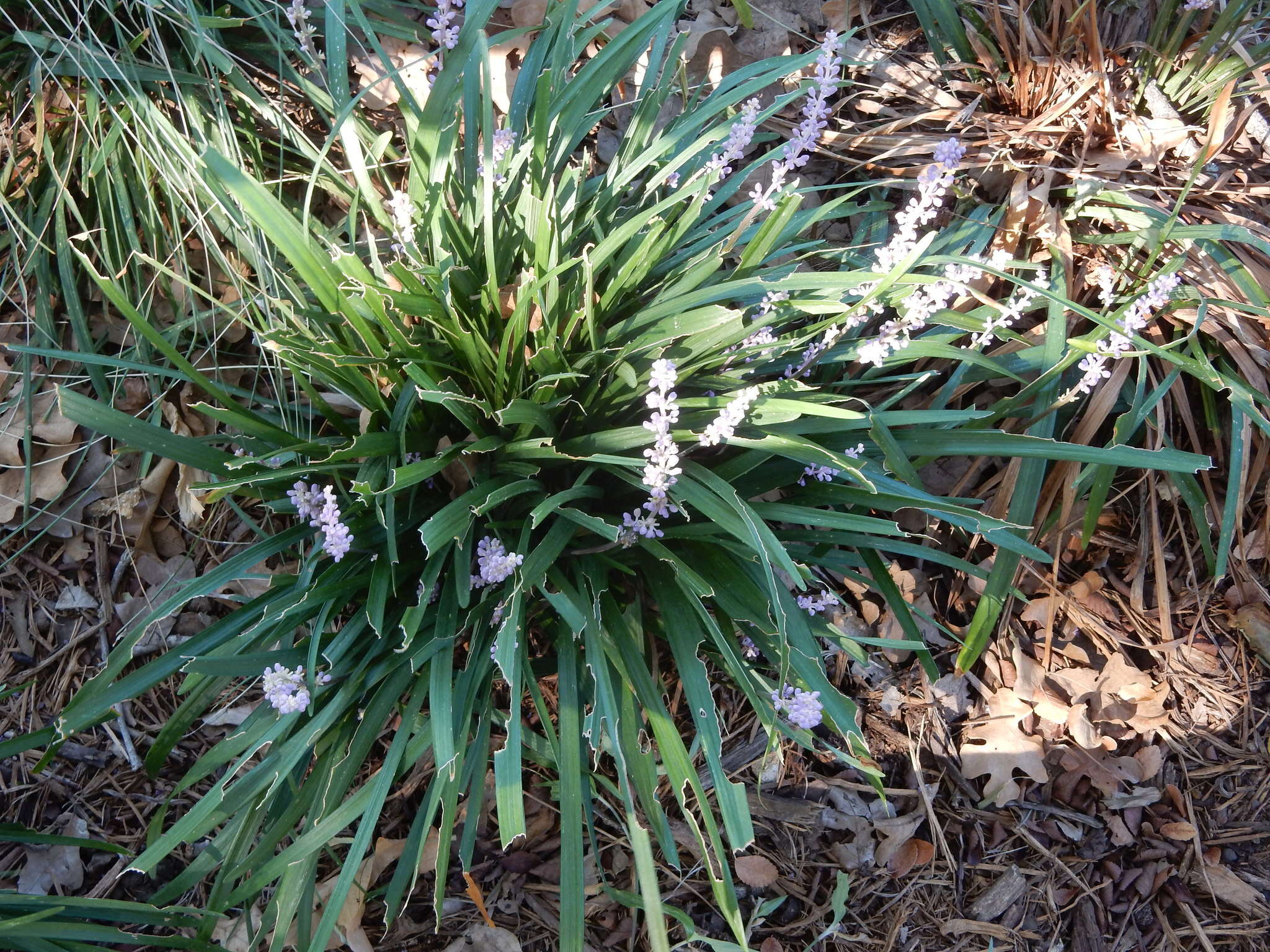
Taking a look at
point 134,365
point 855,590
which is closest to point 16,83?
point 134,365

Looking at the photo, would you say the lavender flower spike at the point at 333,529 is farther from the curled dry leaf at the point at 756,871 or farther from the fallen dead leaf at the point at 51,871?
the curled dry leaf at the point at 756,871

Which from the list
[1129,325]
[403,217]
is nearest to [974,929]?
[1129,325]

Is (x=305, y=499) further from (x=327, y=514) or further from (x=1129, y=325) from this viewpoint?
(x=1129, y=325)

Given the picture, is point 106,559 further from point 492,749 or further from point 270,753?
point 492,749

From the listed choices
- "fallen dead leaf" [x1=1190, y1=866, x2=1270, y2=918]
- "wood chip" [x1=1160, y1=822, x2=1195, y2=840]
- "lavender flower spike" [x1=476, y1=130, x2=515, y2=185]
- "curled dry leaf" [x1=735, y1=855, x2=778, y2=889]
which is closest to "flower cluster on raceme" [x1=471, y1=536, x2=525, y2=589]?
"lavender flower spike" [x1=476, y1=130, x2=515, y2=185]

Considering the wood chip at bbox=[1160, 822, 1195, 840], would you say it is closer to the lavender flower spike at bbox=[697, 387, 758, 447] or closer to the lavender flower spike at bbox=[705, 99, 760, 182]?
the lavender flower spike at bbox=[697, 387, 758, 447]

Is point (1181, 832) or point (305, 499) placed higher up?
point (305, 499)
